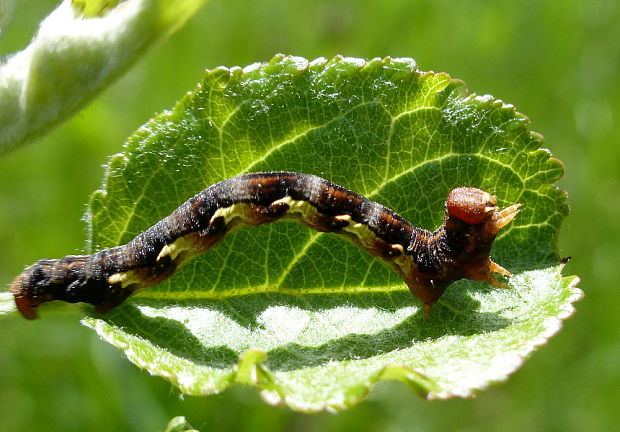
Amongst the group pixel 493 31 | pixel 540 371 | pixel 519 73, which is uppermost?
pixel 493 31

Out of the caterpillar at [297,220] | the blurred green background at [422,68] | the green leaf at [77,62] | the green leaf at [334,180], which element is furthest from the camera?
the blurred green background at [422,68]

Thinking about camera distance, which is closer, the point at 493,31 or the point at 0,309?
the point at 0,309

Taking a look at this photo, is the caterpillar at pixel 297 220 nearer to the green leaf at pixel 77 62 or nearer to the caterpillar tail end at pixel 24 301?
the caterpillar tail end at pixel 24 301

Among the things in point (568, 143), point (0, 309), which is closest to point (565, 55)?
point (568, 143)

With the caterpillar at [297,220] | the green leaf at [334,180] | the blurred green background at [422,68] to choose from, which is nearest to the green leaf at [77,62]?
the green leaf at [334,180]

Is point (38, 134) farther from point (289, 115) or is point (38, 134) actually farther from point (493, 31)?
point (493, 31)

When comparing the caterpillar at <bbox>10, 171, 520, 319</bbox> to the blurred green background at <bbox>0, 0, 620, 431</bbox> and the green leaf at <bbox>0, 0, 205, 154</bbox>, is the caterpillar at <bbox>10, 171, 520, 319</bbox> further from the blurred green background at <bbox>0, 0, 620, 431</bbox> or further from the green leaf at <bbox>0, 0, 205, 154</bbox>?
the blurred green background at <bbox>0, 0, 620, 431</bbox>

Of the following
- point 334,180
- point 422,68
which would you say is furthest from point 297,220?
point 422,68
